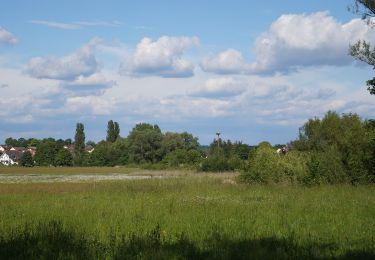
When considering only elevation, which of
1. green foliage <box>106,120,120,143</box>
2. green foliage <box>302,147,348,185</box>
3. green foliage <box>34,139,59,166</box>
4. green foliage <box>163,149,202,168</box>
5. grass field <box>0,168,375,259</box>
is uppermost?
green foliage <box>106,120,120,143</box>

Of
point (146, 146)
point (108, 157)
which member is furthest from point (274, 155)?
point (108, 157)

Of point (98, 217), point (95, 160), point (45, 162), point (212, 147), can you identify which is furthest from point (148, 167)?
point (98, 217)

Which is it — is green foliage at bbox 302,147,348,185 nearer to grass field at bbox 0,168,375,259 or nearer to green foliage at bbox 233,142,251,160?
grass field at bbox 0,168,375,259

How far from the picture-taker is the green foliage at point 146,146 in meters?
114

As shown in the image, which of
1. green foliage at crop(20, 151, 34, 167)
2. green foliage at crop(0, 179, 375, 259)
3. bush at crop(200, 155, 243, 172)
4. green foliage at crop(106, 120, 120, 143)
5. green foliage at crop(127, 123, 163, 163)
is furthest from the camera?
green foliage at crop(106, 120, 120, 143)

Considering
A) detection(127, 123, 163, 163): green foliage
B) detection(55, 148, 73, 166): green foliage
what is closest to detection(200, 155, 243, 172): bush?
detection(127, 123, 163, 163): green foliage

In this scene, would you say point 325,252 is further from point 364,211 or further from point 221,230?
point 364,211

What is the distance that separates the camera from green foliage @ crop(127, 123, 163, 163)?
375 feet

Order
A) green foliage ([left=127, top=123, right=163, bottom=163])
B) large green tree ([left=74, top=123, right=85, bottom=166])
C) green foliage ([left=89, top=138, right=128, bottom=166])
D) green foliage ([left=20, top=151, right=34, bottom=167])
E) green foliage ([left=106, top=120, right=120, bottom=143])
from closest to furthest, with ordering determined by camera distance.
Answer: green foliage ([left=127, top=123, right=163, bottom=163])
green foliage ([left=89, top=138, right=128, bottom=166])
green foliage ([left=20, top=151, right=34, bottom=167])
large green tree ([left=74, top=123, right=85, bottom=166])
green foliage ([left=106, top=120, right=120, bottom=143])

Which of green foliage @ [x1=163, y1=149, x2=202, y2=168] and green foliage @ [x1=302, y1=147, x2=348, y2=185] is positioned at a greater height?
green foliage @ [x1=163, y1=149, x2=202, y2=168]

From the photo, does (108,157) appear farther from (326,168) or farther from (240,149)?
(326,168)

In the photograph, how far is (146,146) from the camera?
115188mm

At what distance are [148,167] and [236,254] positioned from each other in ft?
307

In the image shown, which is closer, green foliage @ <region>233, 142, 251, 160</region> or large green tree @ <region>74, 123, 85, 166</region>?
green foliage @ <region>233, 142, 251, 160</region>
